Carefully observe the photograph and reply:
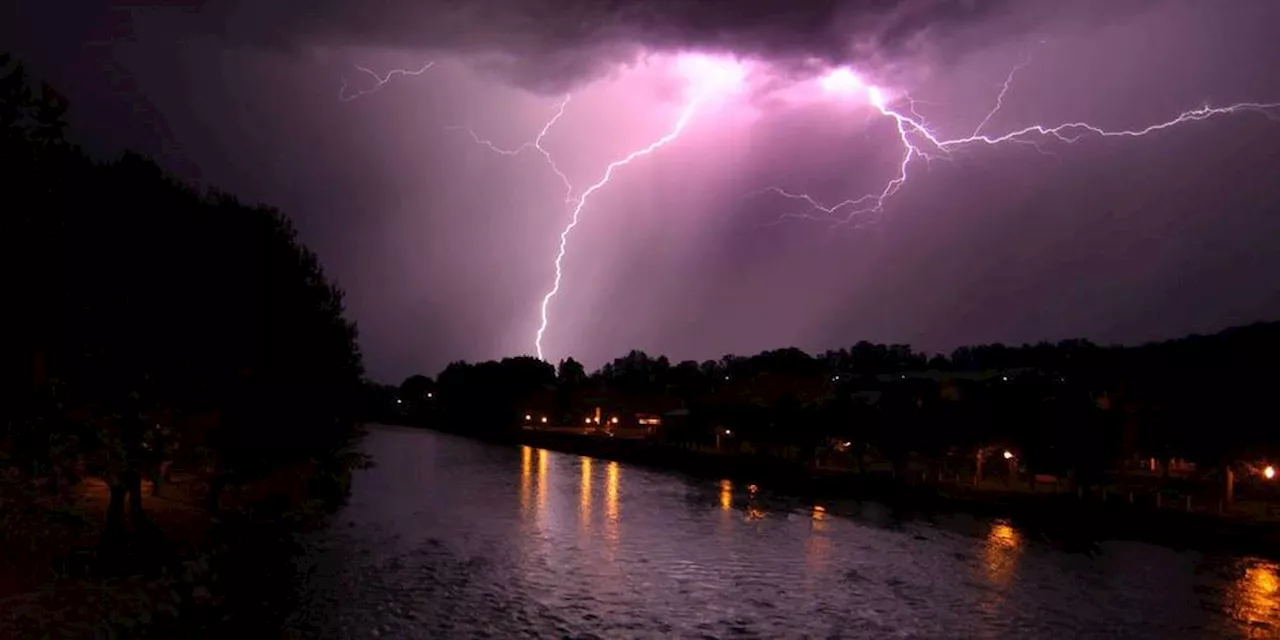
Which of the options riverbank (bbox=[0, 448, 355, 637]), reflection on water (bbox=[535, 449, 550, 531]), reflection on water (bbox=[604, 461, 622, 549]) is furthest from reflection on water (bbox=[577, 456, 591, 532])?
riverbank (bbox=[0, 448, 355, 637])

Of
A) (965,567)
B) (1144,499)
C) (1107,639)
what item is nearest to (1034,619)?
(1107,639)

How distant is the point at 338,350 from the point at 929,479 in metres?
41.5

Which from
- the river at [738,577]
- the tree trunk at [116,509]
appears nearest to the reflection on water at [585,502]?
the river at [738,577]

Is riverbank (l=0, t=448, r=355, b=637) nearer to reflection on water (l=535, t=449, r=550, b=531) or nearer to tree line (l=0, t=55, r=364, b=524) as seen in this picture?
tree line (l=0, t=55, r=364, b=524)

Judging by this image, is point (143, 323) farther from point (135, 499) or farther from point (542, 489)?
point (542, 489)

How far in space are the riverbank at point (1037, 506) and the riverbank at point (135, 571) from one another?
3693 cm

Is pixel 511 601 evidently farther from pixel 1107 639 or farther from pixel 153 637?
pixel 1107 639

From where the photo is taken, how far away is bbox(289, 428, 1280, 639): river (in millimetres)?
28328

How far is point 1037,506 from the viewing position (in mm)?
52625

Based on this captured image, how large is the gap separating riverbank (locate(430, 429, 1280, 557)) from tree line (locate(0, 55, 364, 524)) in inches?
1452

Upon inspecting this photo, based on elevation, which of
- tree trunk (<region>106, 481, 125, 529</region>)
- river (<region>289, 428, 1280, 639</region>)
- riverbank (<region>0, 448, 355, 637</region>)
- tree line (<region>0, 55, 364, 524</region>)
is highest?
tree line (<region>0, 55, 364, 524</region>)

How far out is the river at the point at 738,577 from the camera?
28.3m

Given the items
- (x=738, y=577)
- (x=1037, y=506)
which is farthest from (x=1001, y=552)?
(x=738, y=577)

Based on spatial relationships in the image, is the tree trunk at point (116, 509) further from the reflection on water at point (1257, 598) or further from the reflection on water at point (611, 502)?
the reflection on water at point (1257, 598)
